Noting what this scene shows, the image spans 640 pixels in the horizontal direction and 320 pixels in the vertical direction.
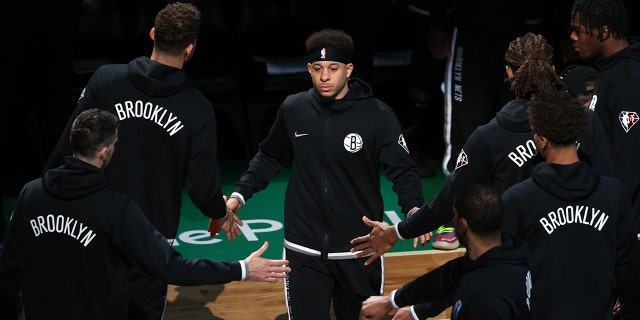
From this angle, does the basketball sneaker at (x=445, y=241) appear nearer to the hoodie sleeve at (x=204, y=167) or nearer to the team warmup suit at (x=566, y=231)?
the hoodie sleeve at (x=204, y=167)

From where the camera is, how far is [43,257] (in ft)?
14.4

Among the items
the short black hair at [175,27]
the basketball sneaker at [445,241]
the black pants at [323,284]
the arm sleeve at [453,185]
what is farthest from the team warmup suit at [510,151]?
the basketball sneaker at [445,241]

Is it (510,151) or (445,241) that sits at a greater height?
(510,151)

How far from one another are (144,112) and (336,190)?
106 cm

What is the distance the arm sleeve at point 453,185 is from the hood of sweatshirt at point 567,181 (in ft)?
2.03

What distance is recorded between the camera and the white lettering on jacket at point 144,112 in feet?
17.1

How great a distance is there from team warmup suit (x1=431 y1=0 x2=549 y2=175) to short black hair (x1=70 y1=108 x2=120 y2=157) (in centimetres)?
444

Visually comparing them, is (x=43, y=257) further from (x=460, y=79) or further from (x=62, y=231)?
(x=460, y=79)

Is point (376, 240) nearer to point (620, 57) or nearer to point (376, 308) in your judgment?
point (376, 308)

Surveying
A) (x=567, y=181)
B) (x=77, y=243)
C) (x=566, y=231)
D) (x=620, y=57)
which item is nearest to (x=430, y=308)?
(x=566, y=231)

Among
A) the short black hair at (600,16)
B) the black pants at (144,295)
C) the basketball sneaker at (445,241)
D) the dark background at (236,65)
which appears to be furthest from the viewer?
the dark background at (236,65)

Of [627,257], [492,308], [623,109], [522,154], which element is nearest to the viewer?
[492,308]

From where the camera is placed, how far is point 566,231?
4488 millimetres

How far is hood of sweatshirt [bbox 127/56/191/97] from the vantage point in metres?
5.22
